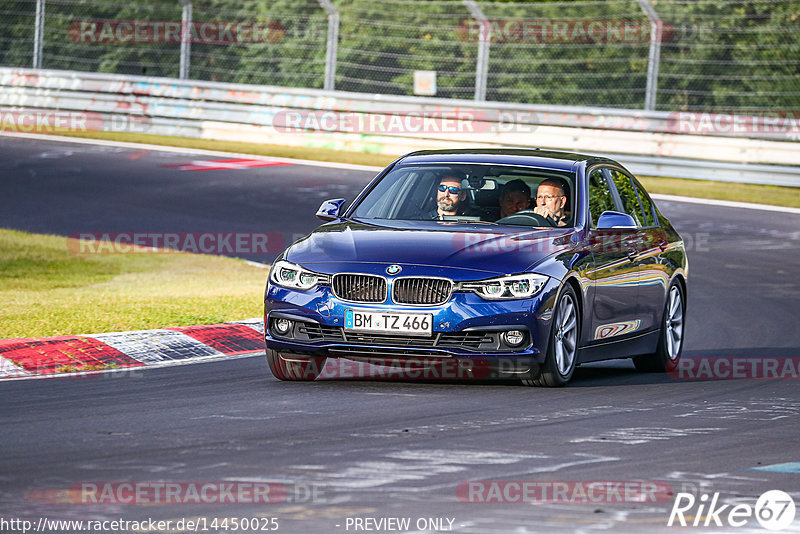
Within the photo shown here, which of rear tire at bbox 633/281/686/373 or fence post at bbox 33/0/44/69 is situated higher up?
fence post at bbox 33/0/44/69

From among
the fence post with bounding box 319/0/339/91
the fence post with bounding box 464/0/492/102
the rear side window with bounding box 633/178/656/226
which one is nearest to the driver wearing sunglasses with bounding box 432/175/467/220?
the rear side window with bounding box 633/178/656/226

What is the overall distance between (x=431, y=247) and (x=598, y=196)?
1.87 meters

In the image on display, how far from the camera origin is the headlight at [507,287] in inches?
368

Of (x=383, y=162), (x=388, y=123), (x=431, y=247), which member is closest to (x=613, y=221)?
(x=431, y=247)

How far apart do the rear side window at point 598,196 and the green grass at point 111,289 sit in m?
3.33

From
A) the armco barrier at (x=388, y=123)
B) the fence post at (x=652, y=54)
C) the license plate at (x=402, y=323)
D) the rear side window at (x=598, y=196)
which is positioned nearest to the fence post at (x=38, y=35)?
the armco barrier at (x=388, y=123)

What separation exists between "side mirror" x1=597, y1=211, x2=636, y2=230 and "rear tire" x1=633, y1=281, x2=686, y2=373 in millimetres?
1369

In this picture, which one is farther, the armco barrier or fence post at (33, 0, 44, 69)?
fence post at (33, 0, 44, 69)

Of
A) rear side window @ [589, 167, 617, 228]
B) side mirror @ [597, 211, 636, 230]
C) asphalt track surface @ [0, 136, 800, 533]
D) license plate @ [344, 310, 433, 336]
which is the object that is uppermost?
rear side window @ [589, 167, 617, 228]

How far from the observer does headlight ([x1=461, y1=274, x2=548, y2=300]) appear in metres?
9.34

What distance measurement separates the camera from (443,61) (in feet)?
90.6

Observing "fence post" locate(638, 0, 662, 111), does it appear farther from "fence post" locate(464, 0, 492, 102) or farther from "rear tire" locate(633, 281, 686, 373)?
"rear tire" locate(633, 281, 686, 373)

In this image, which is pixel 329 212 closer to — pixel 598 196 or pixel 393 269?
pixel 393 269

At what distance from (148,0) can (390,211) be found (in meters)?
24.4
